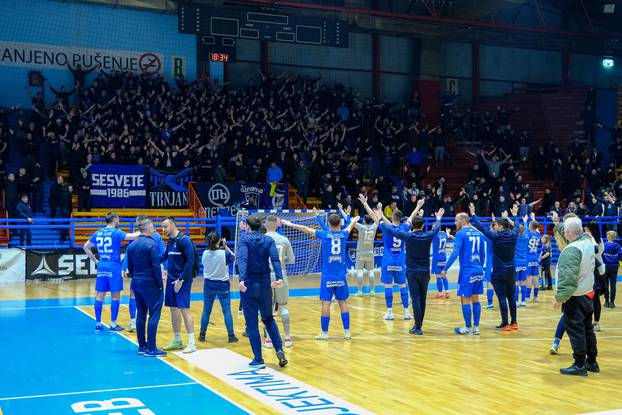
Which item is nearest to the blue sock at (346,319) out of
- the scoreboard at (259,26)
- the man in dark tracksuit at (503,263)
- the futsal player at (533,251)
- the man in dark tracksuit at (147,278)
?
the man in dark tracksuit at (503,263)

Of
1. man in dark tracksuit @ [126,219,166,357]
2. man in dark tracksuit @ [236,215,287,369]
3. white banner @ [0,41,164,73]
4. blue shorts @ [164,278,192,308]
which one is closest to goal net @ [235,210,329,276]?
white banner @ [0,41,164,73]

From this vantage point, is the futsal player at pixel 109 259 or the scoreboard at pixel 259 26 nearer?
the futsal player at pixel 109 259

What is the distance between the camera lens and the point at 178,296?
12000 mm

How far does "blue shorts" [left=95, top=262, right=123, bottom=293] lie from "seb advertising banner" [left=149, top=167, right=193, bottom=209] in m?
13.5

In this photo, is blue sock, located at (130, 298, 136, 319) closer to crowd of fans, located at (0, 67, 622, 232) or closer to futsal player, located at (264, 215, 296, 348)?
futsal player, located at (264, 215, 296, 348)

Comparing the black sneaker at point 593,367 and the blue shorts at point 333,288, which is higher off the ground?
the blue shorts at point 333,288

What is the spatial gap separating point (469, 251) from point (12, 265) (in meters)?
Result: 14.7

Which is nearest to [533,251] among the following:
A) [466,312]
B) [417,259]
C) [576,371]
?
[466,312]

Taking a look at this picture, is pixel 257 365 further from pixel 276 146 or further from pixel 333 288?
pixel 276 146

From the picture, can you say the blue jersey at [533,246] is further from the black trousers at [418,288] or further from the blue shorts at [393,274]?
the black trousers at [418,288]

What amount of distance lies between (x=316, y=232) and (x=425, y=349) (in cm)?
262

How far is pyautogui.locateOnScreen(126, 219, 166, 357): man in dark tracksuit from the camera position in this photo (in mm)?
11664

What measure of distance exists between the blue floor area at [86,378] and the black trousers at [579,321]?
4.66 metres

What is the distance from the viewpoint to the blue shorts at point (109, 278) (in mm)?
14062
